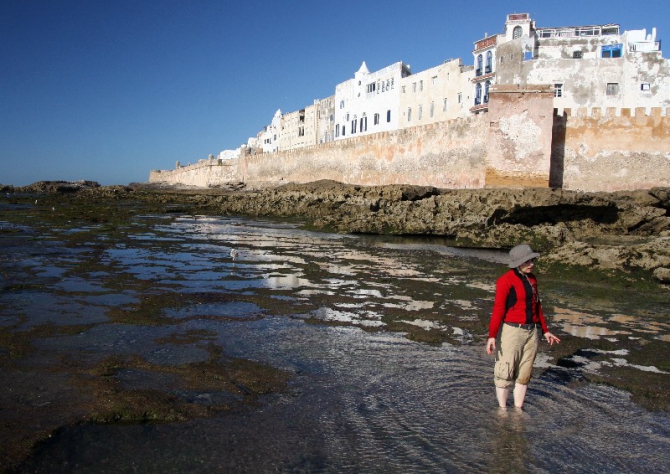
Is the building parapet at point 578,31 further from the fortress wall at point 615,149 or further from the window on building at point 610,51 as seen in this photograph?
the fortress wall at point 615,149

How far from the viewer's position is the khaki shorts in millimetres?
4480

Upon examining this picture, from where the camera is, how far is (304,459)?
3.52 m

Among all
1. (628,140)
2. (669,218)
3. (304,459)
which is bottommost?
(304,459)

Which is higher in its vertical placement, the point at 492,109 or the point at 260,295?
the point at 492,109

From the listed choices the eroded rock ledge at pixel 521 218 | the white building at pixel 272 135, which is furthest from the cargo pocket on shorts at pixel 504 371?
the white building at pixel 272 135

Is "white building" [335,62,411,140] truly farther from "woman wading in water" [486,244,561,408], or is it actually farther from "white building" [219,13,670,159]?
"woman wading in water" [486,244,561,408]

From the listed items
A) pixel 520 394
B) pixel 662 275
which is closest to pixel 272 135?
pixel 662 275

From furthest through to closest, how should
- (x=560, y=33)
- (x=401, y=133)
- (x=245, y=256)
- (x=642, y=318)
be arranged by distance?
1. (x=560, y=33)
2. (x=401, y=133)
3. (x=245, y=256)
4. (x=642, y=318)

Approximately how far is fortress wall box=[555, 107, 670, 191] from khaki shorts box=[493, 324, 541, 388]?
21.6m

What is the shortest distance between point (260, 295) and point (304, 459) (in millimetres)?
4976

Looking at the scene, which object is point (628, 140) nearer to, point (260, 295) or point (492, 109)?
point (492, 109)

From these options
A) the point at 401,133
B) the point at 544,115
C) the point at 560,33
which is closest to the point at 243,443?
the point at 544,115

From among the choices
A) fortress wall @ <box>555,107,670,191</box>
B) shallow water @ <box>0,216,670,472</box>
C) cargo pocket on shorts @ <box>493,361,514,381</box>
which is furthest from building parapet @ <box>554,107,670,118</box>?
cargo pocket on shorts @ <box>493,361,514,381</box>

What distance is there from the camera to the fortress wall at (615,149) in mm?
23141
